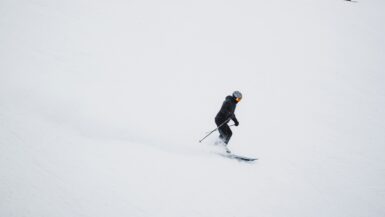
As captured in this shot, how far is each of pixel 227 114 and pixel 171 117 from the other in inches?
82.3

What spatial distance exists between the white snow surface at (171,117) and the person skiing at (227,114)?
1.93 feet

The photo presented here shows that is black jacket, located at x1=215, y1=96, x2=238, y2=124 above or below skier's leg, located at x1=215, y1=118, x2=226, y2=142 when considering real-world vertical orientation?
above

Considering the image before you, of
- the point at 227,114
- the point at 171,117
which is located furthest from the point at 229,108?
the point at 171,117

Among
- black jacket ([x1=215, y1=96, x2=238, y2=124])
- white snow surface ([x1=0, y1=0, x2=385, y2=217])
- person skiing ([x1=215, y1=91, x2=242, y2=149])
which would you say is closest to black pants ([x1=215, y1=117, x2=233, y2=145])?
person skiing ([x1=215, y1=91, x2=242, y2=149])

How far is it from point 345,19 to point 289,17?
18.8 ft

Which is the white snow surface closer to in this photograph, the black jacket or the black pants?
the black pants

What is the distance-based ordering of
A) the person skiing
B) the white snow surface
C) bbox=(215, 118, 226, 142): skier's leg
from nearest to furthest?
the white snow surface, the person skiing, bbox=(215, 118, 226, 142): skier's leg

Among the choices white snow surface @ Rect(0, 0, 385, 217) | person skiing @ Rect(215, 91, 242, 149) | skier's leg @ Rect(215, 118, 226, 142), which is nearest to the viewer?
white snow surface @ Rect(0, 0, 385, 217)

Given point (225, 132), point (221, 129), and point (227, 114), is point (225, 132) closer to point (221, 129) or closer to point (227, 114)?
point (221, 129)

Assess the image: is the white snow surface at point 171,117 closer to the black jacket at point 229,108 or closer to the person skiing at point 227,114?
the person skiing at point 227,114

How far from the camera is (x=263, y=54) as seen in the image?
1425 cm

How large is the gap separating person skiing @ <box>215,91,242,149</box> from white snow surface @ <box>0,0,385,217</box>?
1.93ft

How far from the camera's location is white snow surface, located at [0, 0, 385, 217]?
5055mm

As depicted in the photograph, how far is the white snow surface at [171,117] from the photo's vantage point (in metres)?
5.05
